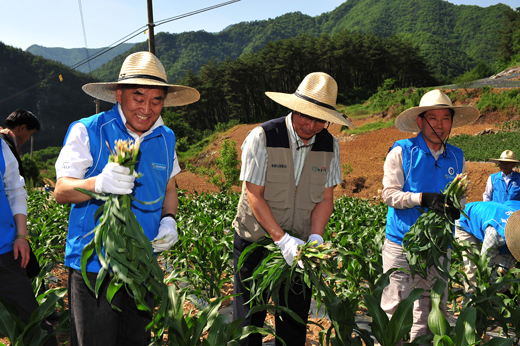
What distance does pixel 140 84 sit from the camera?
1.77 metres

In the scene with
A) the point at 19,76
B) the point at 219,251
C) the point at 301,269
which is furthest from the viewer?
the point at 19,76

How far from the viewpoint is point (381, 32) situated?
12675 centimetres

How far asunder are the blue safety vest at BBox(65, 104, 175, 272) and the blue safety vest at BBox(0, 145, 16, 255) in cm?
55

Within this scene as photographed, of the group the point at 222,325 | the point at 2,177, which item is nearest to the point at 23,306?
the point at 2,177

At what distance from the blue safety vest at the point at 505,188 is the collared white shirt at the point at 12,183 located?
5.80 meters

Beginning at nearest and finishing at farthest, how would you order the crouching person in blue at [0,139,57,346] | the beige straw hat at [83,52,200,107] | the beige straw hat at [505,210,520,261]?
the beige straw hat at [83,52,200,107], the crouching person in blue at [0,139,57,346], the beige straw hat at [505,210,520,261]

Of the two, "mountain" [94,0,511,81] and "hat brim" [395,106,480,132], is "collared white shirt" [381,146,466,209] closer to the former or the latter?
"hat brim" [395,106,480,132]

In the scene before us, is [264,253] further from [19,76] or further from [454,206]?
[19,76]

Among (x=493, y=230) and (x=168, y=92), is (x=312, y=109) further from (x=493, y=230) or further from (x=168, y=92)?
(x=493, y=230)

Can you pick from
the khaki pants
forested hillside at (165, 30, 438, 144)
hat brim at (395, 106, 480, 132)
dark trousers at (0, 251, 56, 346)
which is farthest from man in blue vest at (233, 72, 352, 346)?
forested hillside at (165, 30, 438, 144)

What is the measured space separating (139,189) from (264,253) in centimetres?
86

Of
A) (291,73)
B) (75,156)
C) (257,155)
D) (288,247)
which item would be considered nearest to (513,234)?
(288,247)

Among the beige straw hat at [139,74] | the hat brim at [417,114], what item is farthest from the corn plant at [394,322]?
the beige straw hat at [139,74]

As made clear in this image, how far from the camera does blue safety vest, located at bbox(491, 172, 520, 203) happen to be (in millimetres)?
4996
